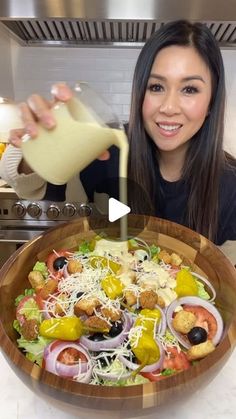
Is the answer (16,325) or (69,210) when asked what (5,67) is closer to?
(69,210)

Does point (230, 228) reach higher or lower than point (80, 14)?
lower

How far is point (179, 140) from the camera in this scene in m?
1.18

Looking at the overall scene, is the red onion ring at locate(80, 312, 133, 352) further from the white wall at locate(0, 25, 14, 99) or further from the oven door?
the white wall at locate(0, 25, 14, 99)

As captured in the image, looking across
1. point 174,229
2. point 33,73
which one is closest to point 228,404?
point 174,229

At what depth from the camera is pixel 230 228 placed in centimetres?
133

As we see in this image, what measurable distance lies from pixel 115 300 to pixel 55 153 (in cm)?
31

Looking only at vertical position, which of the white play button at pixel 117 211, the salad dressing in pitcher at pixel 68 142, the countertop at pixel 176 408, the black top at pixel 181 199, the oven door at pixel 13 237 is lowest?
the oven door at pixel 13 237

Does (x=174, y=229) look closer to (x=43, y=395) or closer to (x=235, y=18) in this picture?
(x=43, y=395)

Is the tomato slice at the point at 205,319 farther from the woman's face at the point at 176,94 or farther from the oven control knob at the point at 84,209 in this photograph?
the oven control knob at the point at 84,209

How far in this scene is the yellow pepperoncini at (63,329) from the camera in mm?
603

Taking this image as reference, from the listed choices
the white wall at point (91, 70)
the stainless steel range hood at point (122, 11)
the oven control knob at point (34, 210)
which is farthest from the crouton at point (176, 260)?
the white wall at point (91, 70)

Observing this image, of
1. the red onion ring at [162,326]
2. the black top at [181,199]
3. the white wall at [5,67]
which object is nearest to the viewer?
the red onion ring at [162,326]

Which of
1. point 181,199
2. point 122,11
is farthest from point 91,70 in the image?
point 181,199

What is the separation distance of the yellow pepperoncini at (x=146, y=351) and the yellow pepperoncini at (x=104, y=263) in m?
0.23
